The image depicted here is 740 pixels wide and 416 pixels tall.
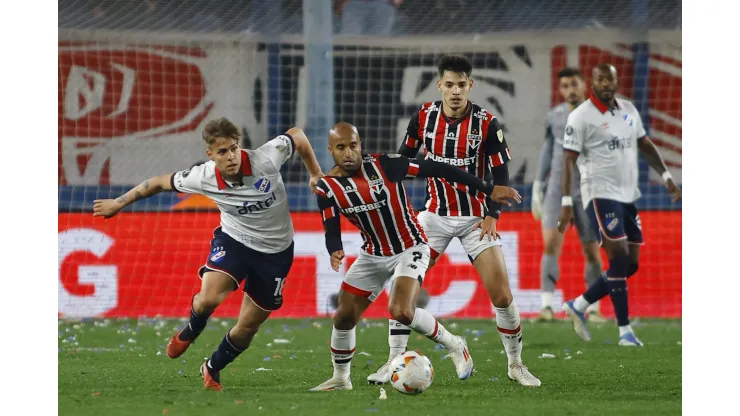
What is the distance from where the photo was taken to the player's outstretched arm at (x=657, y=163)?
8477mm

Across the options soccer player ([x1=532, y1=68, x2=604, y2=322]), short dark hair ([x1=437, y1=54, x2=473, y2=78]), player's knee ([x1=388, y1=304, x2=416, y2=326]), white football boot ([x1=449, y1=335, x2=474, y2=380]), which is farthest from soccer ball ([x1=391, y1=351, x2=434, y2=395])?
soccer player ([x1=532, y1=68, x2=604, y2=322])

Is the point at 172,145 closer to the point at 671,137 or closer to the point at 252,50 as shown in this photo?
the point at 252,50

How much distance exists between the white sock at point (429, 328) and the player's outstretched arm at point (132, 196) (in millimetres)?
1506

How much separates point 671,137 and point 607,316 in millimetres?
4996

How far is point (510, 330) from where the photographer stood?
6590 millimetres

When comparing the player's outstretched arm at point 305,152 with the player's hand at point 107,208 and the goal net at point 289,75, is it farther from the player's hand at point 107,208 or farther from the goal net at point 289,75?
the goal net at point 289,75

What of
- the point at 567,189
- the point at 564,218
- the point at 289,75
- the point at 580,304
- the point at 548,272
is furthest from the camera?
the point at 289,75

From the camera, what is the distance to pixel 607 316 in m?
10.8

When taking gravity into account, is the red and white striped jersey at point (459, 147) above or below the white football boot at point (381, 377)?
above

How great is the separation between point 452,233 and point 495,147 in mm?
573

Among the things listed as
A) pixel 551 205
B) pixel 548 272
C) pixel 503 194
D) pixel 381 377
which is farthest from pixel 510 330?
pixel 551 205

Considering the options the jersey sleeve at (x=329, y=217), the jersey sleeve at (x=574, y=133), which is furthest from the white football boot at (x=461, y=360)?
the jersey sleeve at (x=574, y=133)

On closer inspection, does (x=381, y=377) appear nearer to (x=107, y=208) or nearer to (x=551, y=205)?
(x=107, y=208)
